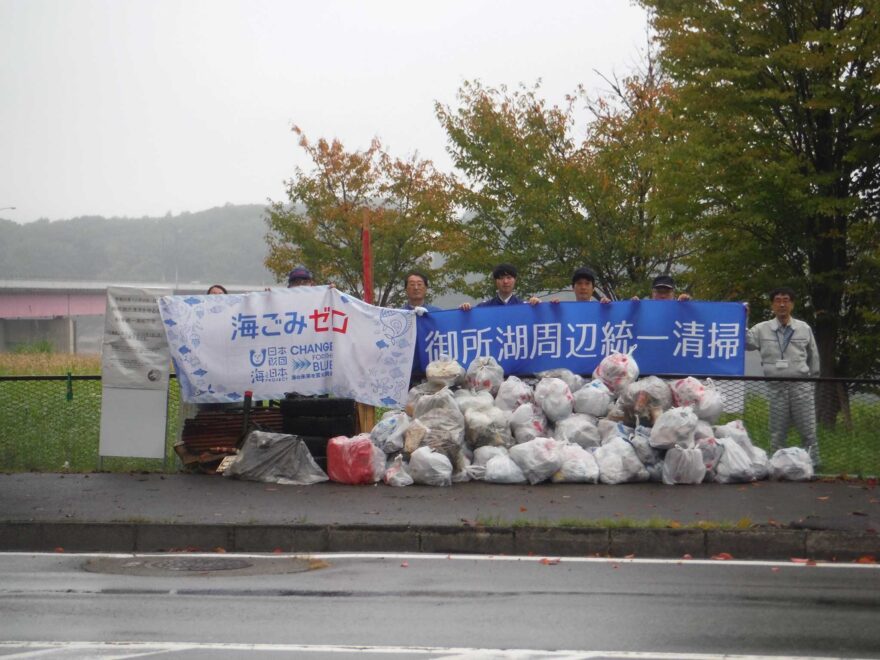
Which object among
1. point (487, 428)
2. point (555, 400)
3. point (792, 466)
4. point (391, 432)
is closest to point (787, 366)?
point (792, 466)

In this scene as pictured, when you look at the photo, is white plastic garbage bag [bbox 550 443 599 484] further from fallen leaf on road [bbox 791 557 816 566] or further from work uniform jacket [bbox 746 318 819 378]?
fallen leaf on road [bbox 791 557 816 566]

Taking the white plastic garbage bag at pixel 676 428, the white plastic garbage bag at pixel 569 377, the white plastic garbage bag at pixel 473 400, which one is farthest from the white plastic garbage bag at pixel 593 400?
the white plastic garbage bag at pixel 473 400

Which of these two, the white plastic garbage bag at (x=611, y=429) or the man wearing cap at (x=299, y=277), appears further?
the man wearing cap at (x=299, y=277)

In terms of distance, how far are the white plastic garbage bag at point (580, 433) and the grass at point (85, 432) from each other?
1.52 meters

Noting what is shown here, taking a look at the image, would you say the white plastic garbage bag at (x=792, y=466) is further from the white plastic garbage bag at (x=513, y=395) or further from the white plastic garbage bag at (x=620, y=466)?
the white plastic garbage bag at (x=513, y=395)

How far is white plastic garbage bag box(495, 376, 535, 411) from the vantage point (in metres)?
13.1

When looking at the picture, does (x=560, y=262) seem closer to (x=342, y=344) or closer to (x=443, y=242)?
(x=443, y=242)

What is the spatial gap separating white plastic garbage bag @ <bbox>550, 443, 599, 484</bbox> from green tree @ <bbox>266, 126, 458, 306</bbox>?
31.1m

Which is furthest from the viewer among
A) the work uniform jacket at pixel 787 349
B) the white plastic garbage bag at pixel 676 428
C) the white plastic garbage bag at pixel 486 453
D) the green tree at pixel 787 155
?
the green tree at pixel 787 155

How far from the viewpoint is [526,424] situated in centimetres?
1283

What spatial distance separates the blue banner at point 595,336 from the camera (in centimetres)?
1355

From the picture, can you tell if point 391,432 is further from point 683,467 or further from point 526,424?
point 683,467

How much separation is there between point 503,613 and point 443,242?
34.1 metres

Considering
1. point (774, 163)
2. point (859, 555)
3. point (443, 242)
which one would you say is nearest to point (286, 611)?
point (859, 555)
